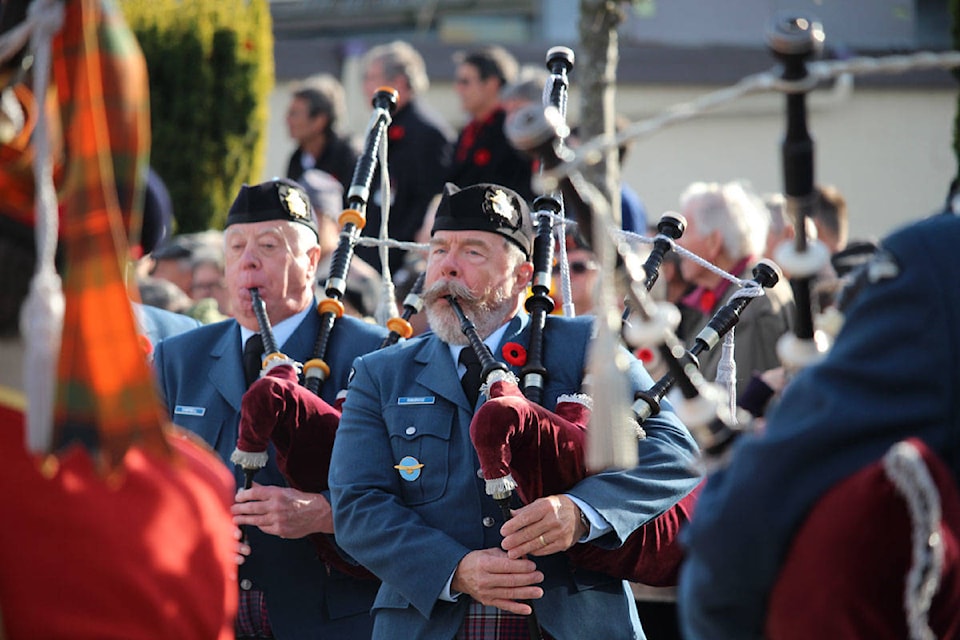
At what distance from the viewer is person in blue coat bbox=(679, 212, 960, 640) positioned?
2.17 meters

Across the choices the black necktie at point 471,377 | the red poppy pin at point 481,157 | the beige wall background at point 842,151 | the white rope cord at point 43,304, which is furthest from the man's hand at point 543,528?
the beige wall background at point 842,151

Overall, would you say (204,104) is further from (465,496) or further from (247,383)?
(465,496)

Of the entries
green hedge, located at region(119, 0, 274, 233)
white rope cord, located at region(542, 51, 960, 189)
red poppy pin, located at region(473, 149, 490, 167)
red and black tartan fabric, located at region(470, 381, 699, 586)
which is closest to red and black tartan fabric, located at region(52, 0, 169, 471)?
white rope cord, located at region(542, 51, 960, 189)

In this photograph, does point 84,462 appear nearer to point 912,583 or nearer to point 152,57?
point 912,583

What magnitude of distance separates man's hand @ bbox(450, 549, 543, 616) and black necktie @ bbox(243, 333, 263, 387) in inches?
52.5

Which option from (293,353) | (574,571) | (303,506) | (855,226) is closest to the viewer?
(574,571)

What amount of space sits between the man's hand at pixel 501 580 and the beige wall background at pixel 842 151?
897 cm

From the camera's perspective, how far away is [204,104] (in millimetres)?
11039

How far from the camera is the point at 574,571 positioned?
410 cm

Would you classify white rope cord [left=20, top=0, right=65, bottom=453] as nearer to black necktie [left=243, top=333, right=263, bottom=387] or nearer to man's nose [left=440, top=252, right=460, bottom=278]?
man's nose [left=440, top=252, right=460, bottom=278]

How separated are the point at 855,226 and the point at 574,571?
9.29 metres

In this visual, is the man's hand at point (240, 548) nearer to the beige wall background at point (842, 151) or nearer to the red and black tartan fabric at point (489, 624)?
the red and black tartan fabric at point (489, 624)

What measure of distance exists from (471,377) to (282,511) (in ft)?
2.35

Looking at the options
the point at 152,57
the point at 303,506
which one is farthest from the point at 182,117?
the point at 303,506
